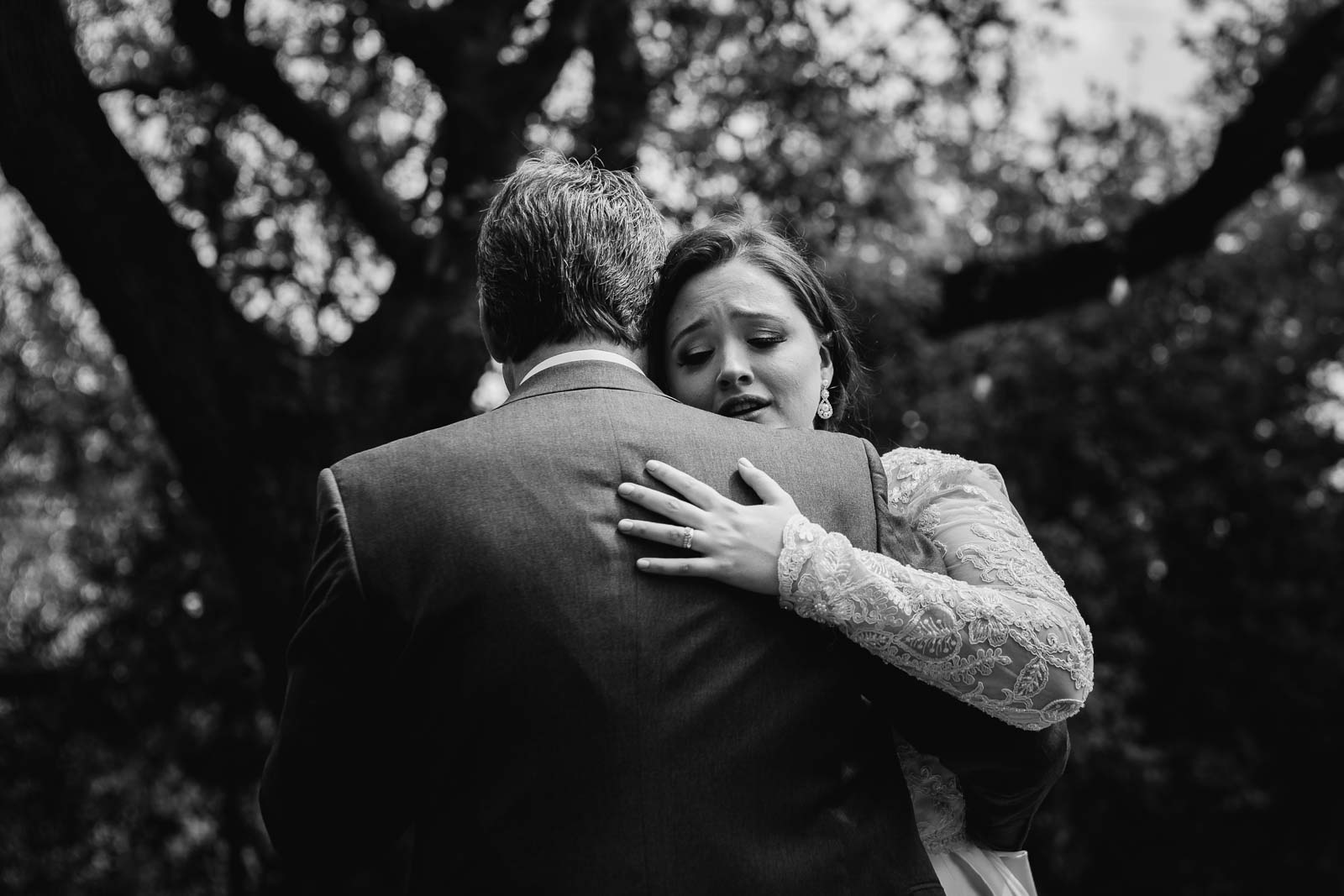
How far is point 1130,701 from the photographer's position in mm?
10531

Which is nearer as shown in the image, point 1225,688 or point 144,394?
point 144,394

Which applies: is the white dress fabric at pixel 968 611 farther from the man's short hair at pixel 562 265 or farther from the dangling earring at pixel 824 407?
the dangling earring at pixel 824 407

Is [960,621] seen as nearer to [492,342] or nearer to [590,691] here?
[590,691]

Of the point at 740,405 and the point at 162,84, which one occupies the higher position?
the point at 740,405

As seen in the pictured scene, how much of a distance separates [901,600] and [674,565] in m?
0.34

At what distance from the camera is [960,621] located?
1842 millimetres

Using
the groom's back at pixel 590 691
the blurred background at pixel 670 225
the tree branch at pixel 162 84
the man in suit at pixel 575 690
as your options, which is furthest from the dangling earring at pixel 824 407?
the tree branch at pixel 162 84

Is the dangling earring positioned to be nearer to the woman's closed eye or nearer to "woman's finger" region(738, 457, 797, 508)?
the woman's closed eye

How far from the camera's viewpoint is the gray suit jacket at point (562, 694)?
5.57 feet

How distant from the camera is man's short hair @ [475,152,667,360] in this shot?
2.00 metres

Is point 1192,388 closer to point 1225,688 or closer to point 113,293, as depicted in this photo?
point 1225,688

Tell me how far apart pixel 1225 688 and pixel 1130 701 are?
3.77 ft

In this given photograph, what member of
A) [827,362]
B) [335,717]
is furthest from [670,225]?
[335,717]

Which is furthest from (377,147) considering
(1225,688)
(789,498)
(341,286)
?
(1225,688)
